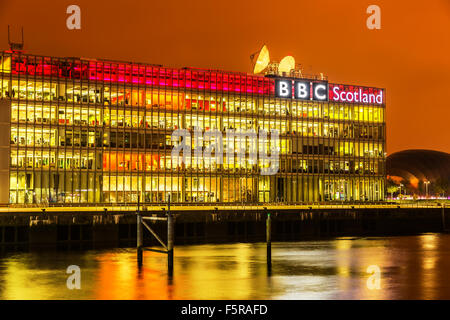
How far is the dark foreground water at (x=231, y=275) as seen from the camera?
3203 cm

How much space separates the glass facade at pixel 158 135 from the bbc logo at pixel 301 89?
1529mm

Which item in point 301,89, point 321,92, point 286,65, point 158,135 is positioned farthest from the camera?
point 321,92

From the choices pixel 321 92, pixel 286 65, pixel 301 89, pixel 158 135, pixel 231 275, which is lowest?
pixel 231 275

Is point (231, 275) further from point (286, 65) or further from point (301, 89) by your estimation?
point (301, 89)

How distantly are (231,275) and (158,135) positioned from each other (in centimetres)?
9275

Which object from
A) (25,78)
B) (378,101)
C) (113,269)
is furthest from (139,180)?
(113,269)

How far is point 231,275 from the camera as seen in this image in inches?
1551

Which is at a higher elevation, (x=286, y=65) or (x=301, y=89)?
(x=286, y=65)

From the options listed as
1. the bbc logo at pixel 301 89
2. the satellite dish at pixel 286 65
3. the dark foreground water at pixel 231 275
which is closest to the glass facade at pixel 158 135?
the bbc logo at pixel 301 89

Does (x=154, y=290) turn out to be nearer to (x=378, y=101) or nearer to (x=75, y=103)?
(x=75, y=103)

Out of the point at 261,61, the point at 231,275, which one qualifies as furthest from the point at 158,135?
the point at 231,275

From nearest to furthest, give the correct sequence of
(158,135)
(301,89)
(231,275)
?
(231,275) → (158,135) → (301,89)

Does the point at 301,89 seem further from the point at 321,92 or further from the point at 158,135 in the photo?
the point at 158,135

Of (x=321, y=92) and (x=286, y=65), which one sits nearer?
(x=286, y=65)
